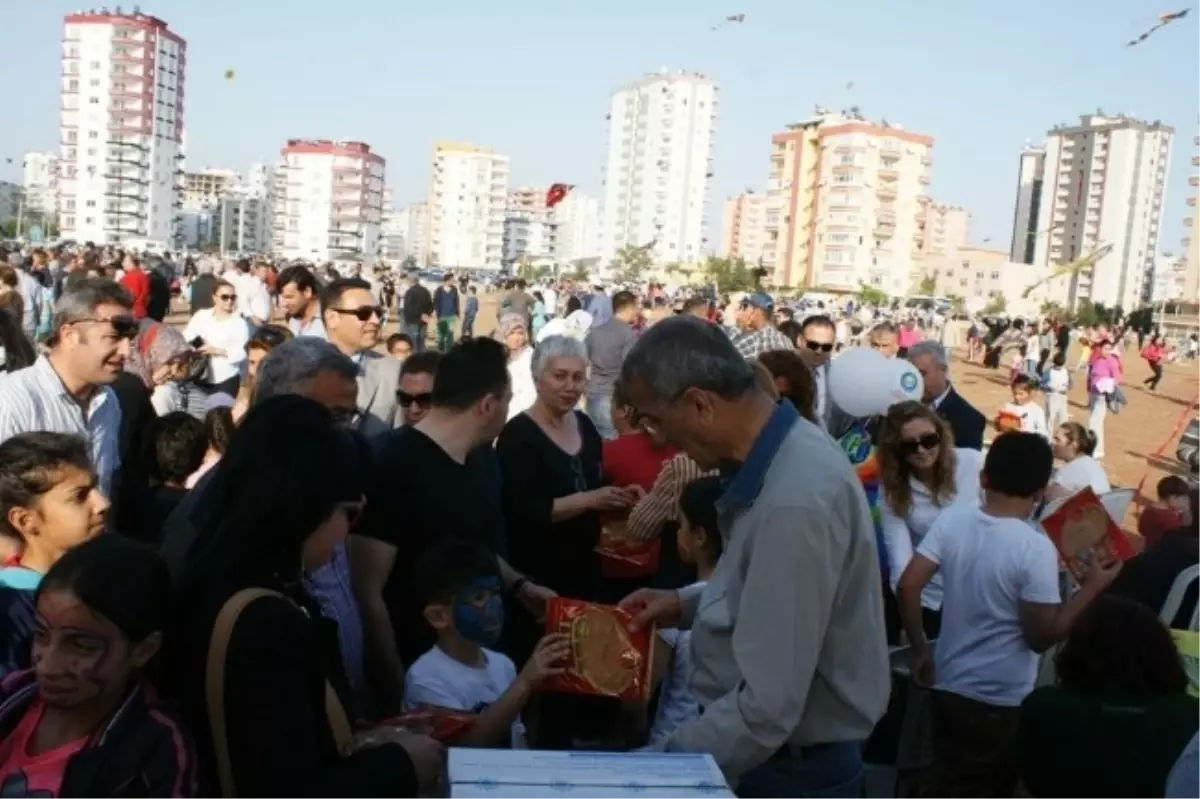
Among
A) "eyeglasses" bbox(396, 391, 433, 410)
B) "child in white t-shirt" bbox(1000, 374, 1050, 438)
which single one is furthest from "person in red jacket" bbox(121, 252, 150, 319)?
"child in white t-shirt" bbox(1000, 374, 1050, 438)

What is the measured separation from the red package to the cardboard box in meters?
2.82

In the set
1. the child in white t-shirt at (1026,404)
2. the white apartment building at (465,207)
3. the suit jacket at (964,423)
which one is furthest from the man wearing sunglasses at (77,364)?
the white apartment building at (465,207)

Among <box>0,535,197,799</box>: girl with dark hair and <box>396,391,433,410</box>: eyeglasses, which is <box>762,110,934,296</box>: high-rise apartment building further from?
<box>0,535,197,799</box>: girl with dark hair

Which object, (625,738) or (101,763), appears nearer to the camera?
(101,763)

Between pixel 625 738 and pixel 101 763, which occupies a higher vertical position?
pixel 101 763

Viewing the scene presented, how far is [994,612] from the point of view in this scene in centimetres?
412

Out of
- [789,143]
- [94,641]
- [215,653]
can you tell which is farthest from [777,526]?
[789,143]

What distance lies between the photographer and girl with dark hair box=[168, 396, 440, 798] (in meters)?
1.95

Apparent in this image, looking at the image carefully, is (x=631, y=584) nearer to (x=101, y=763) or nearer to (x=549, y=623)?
(x=549, y=623)

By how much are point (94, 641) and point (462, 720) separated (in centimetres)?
86

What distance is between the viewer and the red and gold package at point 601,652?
2.75 meters

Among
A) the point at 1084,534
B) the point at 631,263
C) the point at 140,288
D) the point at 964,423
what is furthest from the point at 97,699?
the point at 631,263

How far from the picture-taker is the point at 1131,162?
144000 mm

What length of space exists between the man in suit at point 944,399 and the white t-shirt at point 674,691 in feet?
12.4
